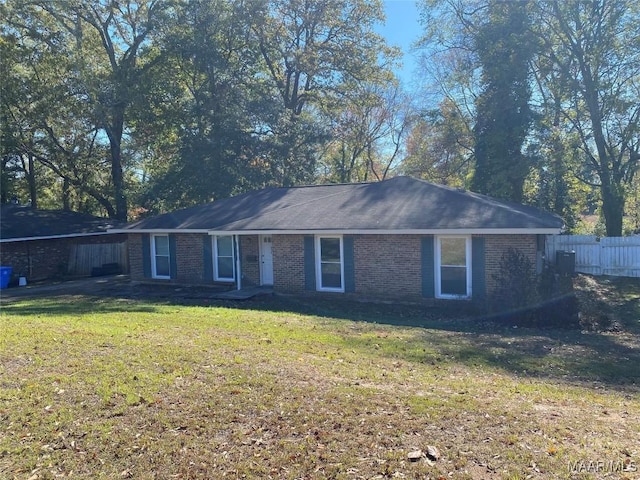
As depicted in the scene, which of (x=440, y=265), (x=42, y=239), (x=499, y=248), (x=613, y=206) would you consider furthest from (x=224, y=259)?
(x=613, y=206)

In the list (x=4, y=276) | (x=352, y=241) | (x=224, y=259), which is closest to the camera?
(x=352, y=241)

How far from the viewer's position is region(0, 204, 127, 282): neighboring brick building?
2327cm

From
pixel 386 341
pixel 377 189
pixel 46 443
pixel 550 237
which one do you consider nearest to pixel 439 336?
pixel 386 341

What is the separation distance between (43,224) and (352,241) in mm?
17796

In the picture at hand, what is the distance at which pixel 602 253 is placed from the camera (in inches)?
826

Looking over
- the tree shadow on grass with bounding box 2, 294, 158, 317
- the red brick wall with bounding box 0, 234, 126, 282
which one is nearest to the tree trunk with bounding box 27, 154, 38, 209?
the red brick wall with bounding box 0, 234, 126, 282

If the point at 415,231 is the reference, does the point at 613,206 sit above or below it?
above

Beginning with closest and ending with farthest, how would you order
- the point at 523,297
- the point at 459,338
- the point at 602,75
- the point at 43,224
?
the point at 459,338, the point at 523,297, the point at 602,75, the point at 43,224

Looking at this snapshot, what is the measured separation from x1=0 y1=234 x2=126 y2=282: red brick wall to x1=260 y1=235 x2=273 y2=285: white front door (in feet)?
42.8

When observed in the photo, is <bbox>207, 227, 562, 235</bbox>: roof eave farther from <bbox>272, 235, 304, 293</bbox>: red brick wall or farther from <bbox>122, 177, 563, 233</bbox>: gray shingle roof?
<bbox>272, 235, 304, 293</bbox>: red brick wall

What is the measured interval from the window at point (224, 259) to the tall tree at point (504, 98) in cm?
1398

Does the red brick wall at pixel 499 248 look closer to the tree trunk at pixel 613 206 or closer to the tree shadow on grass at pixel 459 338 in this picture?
the tree shadow on grass at pixel 459 338

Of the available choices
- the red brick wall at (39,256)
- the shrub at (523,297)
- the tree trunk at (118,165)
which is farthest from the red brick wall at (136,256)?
the shrub at (523,297)

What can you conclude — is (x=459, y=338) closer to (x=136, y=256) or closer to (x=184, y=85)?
(x=136, y=256)
